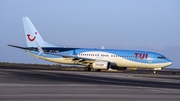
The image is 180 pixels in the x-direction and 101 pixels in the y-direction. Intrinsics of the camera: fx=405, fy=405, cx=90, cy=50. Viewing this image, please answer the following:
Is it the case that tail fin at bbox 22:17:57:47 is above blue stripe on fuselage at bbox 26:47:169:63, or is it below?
above

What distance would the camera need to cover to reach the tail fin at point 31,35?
6281 centimetres

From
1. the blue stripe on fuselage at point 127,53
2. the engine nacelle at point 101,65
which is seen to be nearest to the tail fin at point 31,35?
the blue stripe on fuselage at point 127,53

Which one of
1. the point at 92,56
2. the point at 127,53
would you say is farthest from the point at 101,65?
the point at 127,53

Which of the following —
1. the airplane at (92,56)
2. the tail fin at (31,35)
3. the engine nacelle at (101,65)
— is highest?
the tail fin at (31,35)

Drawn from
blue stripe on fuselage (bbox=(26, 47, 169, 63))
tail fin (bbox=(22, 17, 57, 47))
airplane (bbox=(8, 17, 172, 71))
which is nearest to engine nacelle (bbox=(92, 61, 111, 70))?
airplane (bbox=(8, 17, 172, 71))

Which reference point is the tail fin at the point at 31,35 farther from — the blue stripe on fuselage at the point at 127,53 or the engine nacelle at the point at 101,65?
the engine nacelle at the point at 101,65

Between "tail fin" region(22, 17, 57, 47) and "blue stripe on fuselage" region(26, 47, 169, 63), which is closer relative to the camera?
"blue stripe on fuselage" region(26, 47, 169, 63)

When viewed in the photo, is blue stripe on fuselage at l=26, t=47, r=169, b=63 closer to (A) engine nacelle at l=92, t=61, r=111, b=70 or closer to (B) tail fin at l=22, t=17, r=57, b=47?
(B) tail fin at l=22, t=17, r=57, b=47

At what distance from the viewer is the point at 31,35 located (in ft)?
209

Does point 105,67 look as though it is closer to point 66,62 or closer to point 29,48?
point 66,62

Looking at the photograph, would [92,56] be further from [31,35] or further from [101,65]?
[31,35]

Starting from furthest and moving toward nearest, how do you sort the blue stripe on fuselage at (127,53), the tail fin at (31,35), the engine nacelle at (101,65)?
1. the tail fin at (31,35)
2. the blue stripe on fuselage at (127,53)
3. the engine nacelle at (101,65)

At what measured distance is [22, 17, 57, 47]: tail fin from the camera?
206 ft

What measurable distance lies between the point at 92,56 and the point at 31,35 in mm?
10947
